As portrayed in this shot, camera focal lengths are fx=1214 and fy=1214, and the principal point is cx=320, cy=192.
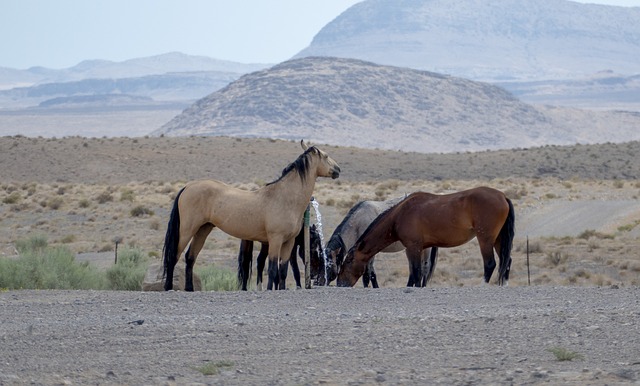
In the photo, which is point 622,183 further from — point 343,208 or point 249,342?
point 249,342

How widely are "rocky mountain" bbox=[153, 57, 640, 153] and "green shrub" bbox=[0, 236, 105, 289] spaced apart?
143 m

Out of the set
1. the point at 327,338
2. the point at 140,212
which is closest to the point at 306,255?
the point at 327,338

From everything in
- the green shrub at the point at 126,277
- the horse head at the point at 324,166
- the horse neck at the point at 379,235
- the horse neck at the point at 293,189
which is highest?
the horse head at the point at 324,166

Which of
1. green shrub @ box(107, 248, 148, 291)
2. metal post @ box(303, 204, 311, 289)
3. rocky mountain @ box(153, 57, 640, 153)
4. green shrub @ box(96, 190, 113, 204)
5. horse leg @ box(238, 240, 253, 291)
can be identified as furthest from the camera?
rocky mountain @ box(153, 57, 640, 153)

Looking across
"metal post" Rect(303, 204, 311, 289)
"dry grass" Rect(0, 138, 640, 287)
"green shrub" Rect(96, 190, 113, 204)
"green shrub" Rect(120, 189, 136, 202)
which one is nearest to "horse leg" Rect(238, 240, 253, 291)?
"metal post" Rect(303, 204, 311, 289)

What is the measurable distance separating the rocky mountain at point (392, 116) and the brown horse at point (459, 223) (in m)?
145

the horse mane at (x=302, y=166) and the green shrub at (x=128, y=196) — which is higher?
the horse mane at (x=302, y=166)

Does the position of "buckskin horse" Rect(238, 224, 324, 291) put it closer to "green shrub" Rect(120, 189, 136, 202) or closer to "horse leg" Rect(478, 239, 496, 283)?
"horse leg" Rect(478, 239, 496, 283)

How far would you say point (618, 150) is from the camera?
82.2m

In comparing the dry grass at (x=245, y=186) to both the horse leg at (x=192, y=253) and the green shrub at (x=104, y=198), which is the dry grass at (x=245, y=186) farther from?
the horse leg at (x=192, y=253)

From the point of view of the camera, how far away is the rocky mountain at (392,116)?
6777 inches

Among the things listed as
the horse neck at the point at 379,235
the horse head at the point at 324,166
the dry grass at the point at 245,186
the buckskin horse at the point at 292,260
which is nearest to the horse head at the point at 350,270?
the horse neck at the point at 379,235

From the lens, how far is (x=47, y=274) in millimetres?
18703

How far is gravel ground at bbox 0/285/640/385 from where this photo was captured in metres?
9.59
